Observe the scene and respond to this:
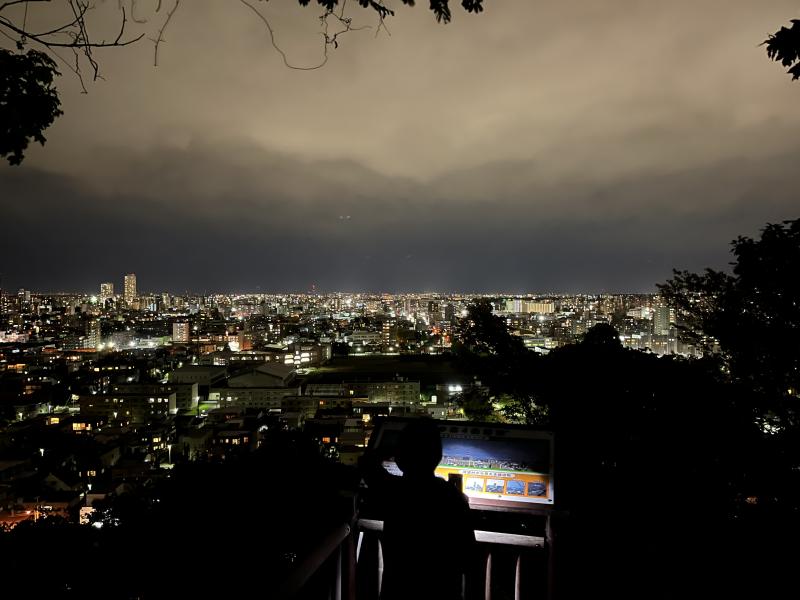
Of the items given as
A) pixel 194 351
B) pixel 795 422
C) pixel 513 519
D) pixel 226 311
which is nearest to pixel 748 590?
pixel 513 519

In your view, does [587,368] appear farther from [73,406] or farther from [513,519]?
[73,406]

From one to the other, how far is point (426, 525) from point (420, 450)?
0.68ft

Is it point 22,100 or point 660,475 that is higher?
point 22,100

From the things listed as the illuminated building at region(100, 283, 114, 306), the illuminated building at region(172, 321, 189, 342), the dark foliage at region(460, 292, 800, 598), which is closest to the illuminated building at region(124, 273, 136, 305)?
the illuminated building at region(100, 283, 114, 306)

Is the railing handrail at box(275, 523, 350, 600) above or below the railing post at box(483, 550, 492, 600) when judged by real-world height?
above

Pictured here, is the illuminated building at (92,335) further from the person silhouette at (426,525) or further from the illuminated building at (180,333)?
the person silhouette at (426,525)

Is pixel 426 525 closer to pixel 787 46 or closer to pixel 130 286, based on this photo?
pixel 787 46

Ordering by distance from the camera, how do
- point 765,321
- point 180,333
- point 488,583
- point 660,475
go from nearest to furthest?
point 488,583 → point 660,475 → point 765,321 → point 180,333

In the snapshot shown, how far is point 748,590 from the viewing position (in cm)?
232

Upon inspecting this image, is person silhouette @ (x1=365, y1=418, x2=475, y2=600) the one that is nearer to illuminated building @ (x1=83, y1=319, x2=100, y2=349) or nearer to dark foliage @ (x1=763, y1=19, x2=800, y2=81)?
dark foliage @ (x1=763, y1=19, x2=800, y2=81)

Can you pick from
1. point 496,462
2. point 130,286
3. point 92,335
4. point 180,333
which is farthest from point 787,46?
point 130,286

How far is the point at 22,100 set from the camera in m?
2.00

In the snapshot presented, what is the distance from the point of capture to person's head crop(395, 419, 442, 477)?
4.09 ft

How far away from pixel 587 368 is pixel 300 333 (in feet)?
217
